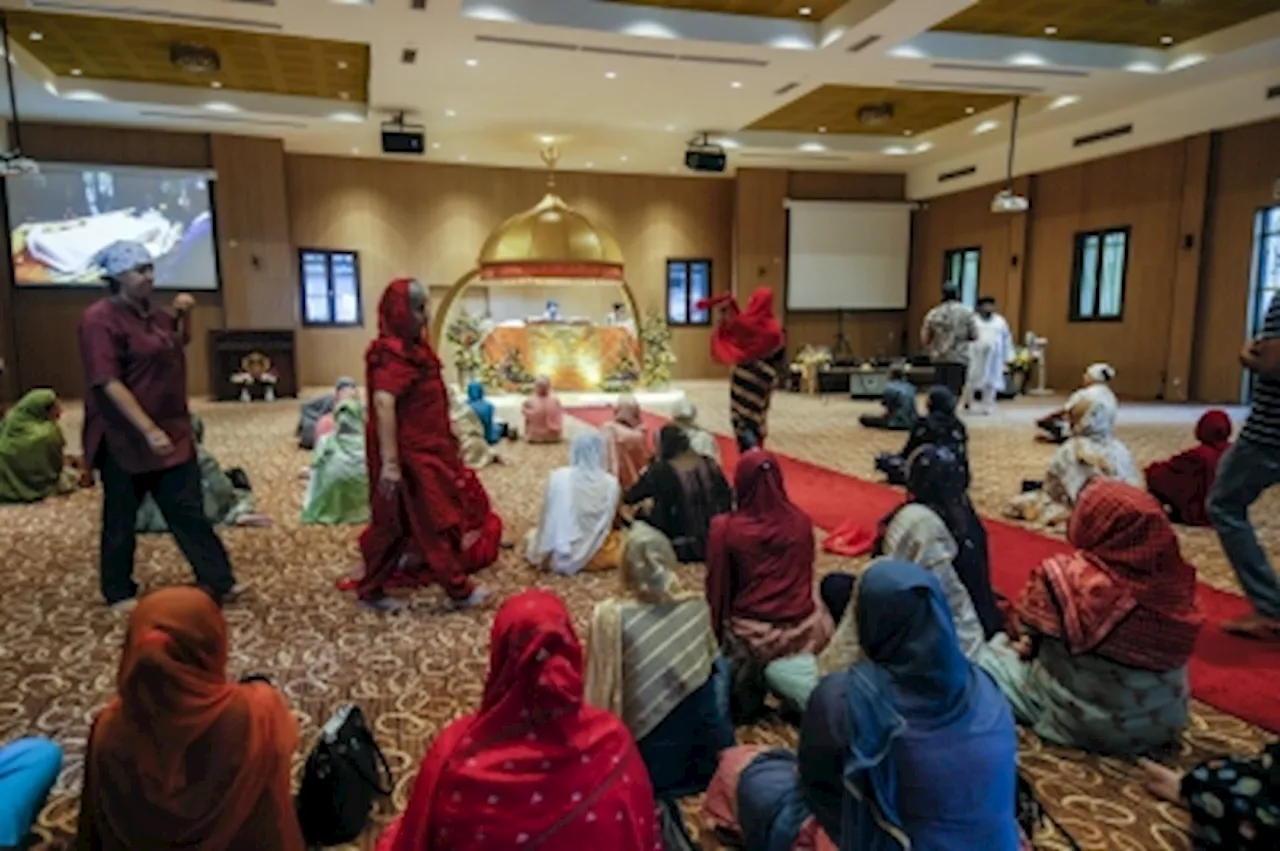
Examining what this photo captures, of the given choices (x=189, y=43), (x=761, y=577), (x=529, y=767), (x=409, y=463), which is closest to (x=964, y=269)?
(x=189, y=43)

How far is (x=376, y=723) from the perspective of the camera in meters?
2.54

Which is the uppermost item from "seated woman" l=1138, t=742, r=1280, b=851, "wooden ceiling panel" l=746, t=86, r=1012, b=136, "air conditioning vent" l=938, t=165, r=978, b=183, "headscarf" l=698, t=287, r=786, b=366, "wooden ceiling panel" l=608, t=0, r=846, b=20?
"wooden ceiling panel" l=608, t=0, r=846, b=20

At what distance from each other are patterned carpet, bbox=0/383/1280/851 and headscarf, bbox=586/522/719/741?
616 millimetres

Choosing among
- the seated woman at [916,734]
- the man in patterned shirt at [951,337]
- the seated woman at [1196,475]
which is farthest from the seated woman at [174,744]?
the man in patterned shirt at [951,337]

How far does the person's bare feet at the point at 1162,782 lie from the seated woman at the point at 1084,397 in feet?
9.37

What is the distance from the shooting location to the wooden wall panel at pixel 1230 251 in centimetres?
983

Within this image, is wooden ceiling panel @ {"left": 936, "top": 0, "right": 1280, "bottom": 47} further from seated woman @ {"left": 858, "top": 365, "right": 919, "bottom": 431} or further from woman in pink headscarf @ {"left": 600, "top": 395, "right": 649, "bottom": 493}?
woman in pink headscarf @ {"left": 600, "top": 395, "right": 649, "bottom": 493}

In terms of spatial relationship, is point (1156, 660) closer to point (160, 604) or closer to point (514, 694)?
point (514, 694)

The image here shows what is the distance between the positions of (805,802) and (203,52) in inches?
397

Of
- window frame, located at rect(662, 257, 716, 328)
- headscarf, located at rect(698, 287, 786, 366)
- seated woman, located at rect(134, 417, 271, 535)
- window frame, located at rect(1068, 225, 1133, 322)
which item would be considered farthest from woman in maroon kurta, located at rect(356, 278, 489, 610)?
window frame, located at rect(662, 257, 716, 328)

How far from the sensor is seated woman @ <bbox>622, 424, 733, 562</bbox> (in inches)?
156

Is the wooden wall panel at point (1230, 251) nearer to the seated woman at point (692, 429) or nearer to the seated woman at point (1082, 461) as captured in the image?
the seated woman at point (1082, 461)

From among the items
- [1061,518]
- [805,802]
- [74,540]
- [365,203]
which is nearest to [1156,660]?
[805,802]

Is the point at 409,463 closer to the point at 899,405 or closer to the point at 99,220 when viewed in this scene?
the point at 899,405
